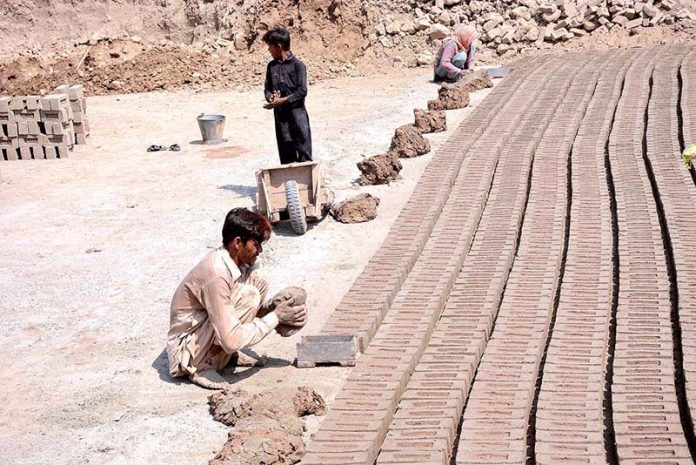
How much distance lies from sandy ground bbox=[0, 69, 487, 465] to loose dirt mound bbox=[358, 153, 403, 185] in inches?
4.0

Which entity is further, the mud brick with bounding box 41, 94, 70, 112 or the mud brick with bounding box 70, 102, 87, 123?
the mud brick with bounding box 70, 102, 87, 123

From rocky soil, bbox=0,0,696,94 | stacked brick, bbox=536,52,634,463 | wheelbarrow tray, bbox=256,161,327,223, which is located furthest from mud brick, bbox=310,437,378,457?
rocky soil, bbox=0,0,696,94

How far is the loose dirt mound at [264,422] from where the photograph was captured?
14.3ft

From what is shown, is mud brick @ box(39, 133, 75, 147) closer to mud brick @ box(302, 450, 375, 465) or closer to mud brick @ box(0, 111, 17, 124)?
mud brick @ box(0, 111, 17, 124)

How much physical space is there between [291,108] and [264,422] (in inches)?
172

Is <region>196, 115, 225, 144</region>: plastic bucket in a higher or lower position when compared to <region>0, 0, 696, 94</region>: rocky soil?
lower

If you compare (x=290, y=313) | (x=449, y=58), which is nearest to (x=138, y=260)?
(x=290, y=313)

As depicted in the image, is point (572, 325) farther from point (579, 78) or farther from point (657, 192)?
point (579, 78)

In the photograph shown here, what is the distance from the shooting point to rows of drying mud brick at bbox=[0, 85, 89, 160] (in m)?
11.4

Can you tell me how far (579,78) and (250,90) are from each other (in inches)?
206

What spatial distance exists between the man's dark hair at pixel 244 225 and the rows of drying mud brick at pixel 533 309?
2.98 feet

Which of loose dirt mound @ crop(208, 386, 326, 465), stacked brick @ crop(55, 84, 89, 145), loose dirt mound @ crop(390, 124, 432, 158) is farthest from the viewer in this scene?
stacked brick @ crop(55, 84, 89, 145)

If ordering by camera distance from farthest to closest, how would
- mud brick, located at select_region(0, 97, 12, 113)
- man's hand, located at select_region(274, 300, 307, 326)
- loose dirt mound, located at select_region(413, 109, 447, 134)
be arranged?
mud brick, located at select_region(0, 97, 12, 113)
loose dirt mound, located at select_region(413, 109, 447, 134)
man's hand, located at select_region(274, 300, 307, 326)

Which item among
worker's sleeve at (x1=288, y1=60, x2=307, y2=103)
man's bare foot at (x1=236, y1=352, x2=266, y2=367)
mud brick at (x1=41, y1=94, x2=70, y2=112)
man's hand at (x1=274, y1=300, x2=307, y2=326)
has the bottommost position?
man's bare foot at (x1=236, y1=352, x2=266, y2=367)
